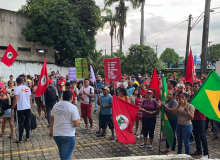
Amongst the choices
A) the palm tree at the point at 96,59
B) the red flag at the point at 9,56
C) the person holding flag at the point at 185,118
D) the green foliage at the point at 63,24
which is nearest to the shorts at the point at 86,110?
the person holding flag at the point at 185,118

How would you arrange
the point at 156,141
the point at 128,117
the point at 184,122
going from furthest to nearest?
the point at 156,141 < the point at 128,117 < the point at 184,122

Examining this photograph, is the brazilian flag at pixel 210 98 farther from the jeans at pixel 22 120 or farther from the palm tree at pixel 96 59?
the palm tree at pixel 96 59

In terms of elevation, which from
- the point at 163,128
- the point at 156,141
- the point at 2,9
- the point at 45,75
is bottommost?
the point at 156,141

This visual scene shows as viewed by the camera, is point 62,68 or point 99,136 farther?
point 62,68

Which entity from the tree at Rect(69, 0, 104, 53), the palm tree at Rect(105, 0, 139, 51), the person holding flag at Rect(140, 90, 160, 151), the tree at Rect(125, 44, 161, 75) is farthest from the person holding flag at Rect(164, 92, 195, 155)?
the palm tree at Rect(105, 0, 139, 51)

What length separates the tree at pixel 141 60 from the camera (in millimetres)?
18141

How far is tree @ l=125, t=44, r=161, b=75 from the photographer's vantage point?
18141 millimetres

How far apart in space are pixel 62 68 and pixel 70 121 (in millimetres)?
22377

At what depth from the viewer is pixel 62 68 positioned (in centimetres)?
2533

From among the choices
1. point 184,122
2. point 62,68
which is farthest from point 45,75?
point 62,68

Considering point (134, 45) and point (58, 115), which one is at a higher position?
point (134, 45)

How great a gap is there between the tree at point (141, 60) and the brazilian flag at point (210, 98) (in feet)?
45.4

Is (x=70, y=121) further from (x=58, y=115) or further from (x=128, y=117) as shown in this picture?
(x=128, y=117)

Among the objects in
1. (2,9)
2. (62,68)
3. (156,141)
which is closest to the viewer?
(156,141)
